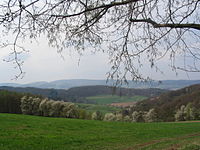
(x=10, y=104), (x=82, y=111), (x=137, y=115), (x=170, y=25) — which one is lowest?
(x=137, y=115)

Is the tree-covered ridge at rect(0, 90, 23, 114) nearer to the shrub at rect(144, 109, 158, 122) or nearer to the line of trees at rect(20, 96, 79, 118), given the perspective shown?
the line of trees at rect(20, 96, 79, 118)

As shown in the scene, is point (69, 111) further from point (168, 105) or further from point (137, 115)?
point (168, 105)

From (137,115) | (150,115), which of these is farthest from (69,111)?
(150,115)

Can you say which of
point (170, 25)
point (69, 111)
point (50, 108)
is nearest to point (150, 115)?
point (69, 111)

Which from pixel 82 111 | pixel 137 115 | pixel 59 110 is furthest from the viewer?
pixel 82 111

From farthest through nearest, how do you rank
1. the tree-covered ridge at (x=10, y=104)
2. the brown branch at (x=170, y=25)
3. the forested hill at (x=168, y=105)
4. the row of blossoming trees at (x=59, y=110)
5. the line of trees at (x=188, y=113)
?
the tree-covered ridge at (x=10, y=104)
the forested hill at (x=168, y=105)
the row of blossoming trees at (x=59, y=110)
the line of trees at (x=188, y=113)
the brown branch at (x=170, y=25)

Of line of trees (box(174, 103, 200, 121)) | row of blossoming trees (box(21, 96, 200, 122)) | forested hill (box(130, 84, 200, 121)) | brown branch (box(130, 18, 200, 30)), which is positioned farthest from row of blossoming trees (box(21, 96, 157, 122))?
brown branch (box(130, 18, 200, 30))

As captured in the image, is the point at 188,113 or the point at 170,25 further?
the point at 188,113

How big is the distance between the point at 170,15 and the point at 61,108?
4284 cm

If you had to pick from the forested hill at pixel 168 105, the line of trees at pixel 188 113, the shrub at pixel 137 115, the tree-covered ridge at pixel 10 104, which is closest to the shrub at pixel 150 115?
the shrub at pixel 137 115

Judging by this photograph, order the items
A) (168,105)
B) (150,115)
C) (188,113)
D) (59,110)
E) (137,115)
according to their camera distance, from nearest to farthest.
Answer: (59,110)
(188,113)
(150,115)
(137,115)
(168,105)

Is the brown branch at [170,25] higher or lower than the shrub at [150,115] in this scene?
higher

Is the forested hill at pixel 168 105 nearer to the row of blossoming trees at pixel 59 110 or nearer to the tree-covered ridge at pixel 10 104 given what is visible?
the row of blossoming trees at pixel 59 110

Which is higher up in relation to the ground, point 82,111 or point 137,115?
point 82,111
